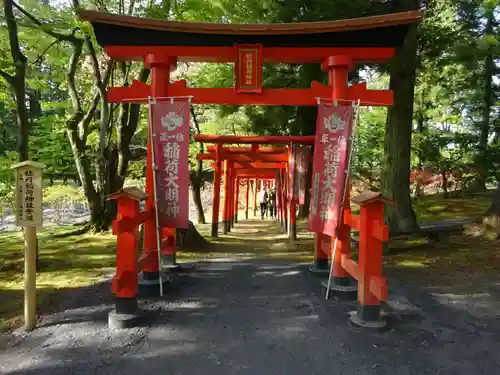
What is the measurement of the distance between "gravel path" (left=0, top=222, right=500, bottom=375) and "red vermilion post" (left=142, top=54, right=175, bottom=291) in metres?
0.53

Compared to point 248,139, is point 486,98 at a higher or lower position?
higher

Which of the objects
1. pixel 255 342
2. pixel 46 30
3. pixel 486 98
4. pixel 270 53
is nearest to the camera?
pixel 255 342

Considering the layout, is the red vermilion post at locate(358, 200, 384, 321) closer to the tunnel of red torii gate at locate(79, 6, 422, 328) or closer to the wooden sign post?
the tunnel of red torii gate at locate(79, 6, 422, 328)

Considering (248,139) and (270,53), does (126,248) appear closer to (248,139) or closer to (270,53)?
(270,53)

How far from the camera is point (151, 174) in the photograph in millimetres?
5711

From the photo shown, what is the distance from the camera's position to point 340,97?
5.65 metres

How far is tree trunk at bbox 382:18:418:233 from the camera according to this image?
9.41m

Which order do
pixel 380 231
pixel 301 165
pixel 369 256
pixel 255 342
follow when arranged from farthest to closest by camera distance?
pixel 301 165
pixel 369 256
pixel 380 231
pixel 255 342

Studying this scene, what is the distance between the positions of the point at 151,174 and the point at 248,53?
2.23 m

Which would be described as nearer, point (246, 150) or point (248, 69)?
point (248, 69)

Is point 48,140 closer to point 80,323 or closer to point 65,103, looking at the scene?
point 65,103

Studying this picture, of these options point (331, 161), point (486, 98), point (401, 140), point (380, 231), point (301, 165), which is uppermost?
point (486, 98)

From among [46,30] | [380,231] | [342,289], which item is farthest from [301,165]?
[380,231]

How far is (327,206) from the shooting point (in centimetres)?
548
